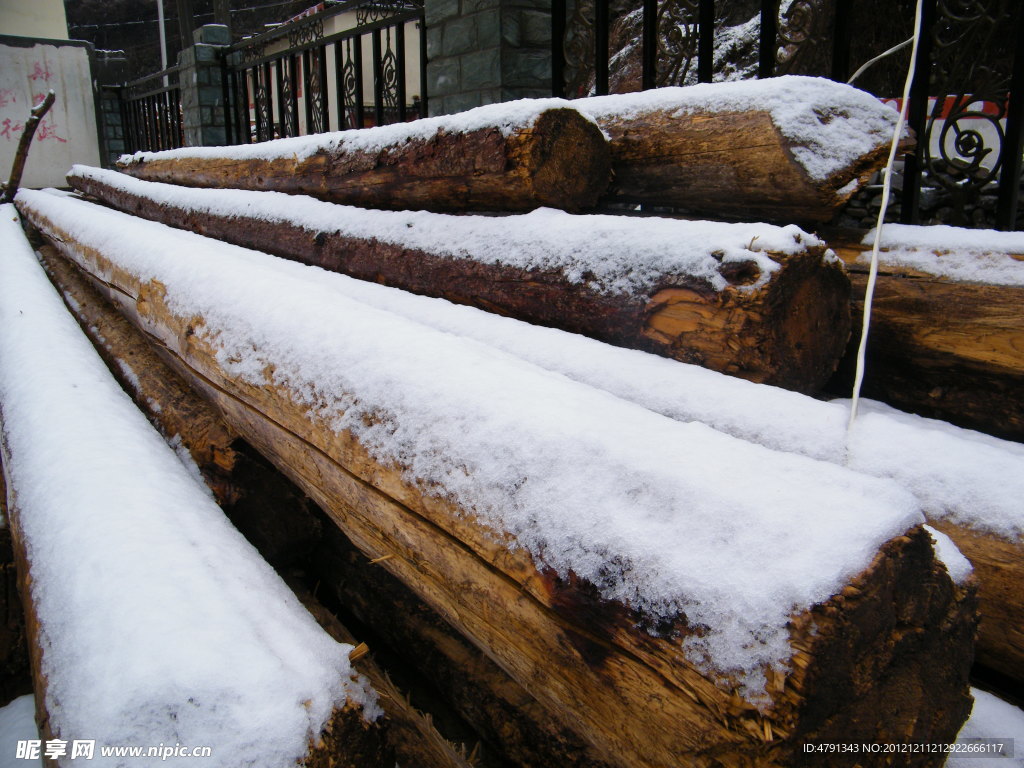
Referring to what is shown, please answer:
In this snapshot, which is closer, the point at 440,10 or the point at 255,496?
the point at 255,496

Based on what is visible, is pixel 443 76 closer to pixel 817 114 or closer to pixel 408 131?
pixel 408 131

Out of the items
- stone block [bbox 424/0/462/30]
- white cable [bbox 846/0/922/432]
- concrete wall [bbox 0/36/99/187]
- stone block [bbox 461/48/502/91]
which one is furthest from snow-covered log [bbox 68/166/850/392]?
concrete wall [bbox 0/36/99/187]

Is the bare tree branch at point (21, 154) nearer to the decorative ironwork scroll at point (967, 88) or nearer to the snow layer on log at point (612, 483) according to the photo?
the snow layer on log at point (612, 483)

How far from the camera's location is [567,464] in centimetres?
92

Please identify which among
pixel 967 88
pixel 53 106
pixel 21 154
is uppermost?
pixel 53 106

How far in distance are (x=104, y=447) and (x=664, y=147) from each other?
1.83m

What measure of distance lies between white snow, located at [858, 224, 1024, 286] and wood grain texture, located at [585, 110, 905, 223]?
0.71 ft

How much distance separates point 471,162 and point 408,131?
0.50 meters

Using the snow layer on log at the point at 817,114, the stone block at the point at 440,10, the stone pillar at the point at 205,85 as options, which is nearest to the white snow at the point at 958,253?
the snow layer on log at the point at 817,114

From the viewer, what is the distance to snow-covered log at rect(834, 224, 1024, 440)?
1569mm

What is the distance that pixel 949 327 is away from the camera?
164cm

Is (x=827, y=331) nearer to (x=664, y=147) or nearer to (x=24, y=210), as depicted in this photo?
(x=664, y=147)

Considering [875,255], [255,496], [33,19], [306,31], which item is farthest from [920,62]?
[33,19]

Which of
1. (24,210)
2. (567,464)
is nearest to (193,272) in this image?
(567,464)
